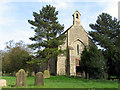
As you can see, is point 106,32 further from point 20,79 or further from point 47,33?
point 20,79

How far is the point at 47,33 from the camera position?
25.5 meters

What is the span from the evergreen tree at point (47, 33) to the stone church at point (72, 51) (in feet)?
9.36

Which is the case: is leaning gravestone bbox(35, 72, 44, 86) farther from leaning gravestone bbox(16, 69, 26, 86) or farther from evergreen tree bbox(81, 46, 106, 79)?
evergreen tree bbox(81, 46, 106, 79)

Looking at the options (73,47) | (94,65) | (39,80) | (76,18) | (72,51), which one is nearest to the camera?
(39,80)

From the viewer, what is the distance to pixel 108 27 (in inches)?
1192

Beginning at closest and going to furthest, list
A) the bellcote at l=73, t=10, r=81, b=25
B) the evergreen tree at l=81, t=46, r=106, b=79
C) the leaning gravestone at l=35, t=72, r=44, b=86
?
the leaning gravestone at l=35, t=72, r=44, b=86, the evergreen tree at l=81, t=46, r=106, b=79, the bellcote at l=73, t=10, r=81, b=25

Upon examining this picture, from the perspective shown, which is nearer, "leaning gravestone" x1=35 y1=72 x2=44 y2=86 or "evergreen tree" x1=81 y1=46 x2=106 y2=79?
"leaning gravestone" x1=35 y1=72 x2=44 y2=86

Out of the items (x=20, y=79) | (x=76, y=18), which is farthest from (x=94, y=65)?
(x=76, y=18)

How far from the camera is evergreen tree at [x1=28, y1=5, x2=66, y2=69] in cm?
2473

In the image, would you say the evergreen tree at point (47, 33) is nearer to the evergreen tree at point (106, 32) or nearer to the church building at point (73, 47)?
the church building at point (73, 47)

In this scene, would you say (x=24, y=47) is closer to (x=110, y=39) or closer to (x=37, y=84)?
(x=110, y=39)

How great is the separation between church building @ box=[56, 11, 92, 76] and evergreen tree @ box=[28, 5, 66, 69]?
117 inches

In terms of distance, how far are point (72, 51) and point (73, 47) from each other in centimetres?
104

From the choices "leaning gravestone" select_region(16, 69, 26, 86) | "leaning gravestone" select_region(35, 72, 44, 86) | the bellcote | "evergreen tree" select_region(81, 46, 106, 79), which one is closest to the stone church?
the bellcote
